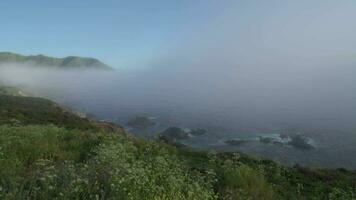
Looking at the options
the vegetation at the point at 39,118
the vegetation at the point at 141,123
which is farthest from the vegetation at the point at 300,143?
the vegetation at the point at 141,123

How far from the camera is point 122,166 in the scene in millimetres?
9086

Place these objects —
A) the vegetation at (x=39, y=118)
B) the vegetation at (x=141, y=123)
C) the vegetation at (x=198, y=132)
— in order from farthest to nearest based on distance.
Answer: the vegetation at (x=141, y=123) → the vegetation at (x=198, y=132) → the vegetation at (x=39, y=118)

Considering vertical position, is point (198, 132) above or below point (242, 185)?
below

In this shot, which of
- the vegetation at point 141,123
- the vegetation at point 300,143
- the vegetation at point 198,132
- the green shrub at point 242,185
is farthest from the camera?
the vegetation at point 141,123

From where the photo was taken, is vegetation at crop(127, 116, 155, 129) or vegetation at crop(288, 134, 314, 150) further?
vegetation at crop(127, 116, 155, 129)

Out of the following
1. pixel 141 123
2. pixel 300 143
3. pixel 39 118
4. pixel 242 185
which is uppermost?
pixel 242 185

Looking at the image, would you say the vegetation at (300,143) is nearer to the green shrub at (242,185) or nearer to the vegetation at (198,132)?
the vegetation at (198,132)

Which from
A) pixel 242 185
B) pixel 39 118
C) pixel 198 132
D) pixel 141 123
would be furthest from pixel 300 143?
pixel 242 185

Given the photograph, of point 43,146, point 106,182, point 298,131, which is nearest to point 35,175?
point 106,182

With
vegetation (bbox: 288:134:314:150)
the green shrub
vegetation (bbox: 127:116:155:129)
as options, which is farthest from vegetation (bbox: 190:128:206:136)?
the green shrub

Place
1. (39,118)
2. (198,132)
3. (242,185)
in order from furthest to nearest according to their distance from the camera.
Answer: (198,132)
(39,118)
(242,185)

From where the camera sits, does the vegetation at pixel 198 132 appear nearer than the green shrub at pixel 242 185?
No

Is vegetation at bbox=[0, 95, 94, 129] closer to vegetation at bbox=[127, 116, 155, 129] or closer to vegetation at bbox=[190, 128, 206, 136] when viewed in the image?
vegetation at bbox=[127, 116, 155, 129]

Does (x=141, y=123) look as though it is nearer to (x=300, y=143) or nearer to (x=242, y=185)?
(x=300, y=143)
